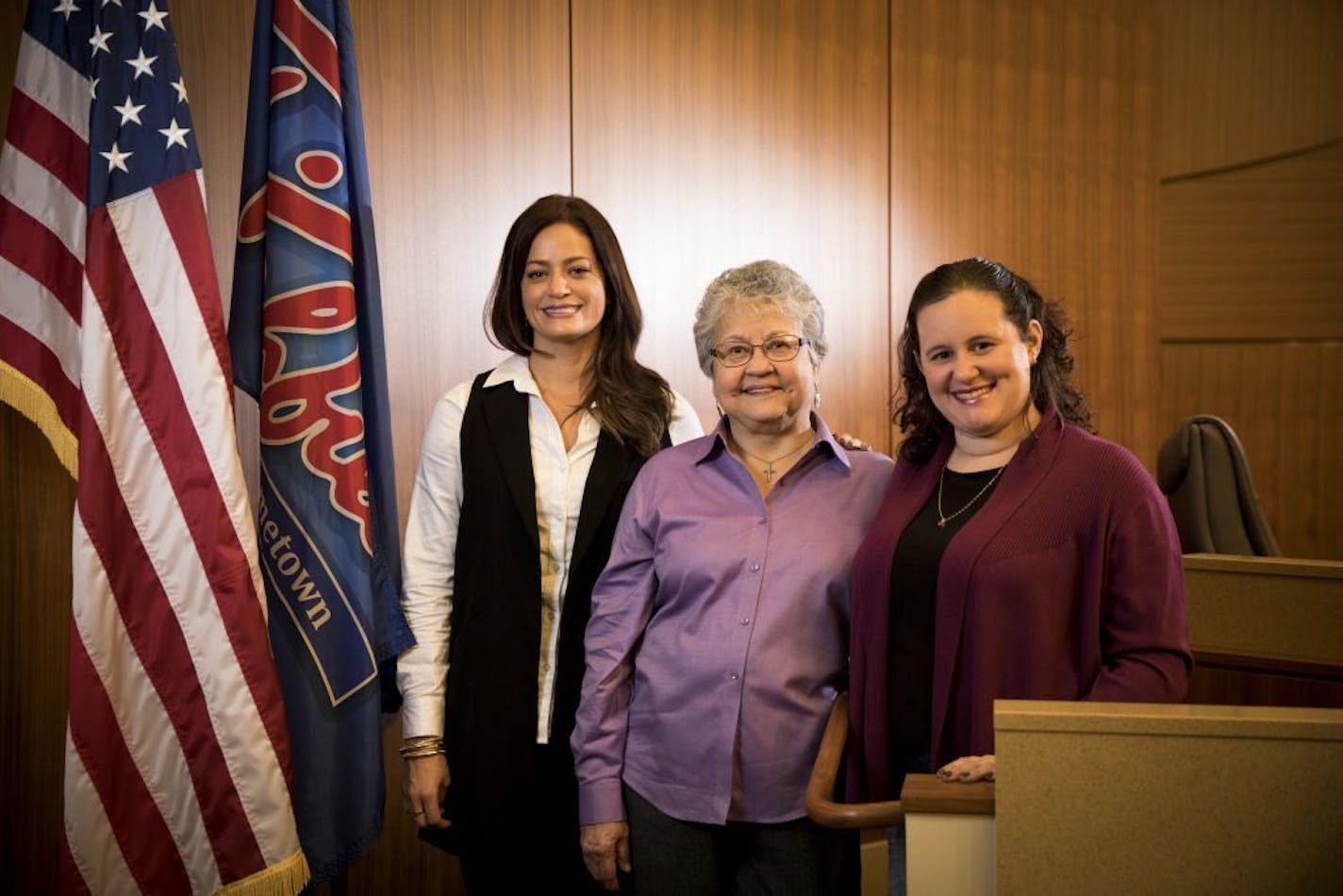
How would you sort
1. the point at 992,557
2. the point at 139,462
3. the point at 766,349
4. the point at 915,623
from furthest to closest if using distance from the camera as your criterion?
the point at 139,462, the point at 766,349, the point at 915,623, the point at 992,557

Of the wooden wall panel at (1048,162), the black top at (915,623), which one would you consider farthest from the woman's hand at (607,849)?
the wooden wall panel at (1048,162)

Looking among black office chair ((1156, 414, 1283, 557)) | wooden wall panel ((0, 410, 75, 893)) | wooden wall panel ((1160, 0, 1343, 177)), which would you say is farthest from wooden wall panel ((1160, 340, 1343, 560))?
wooden wall panel ((0, 410, 75, 893))

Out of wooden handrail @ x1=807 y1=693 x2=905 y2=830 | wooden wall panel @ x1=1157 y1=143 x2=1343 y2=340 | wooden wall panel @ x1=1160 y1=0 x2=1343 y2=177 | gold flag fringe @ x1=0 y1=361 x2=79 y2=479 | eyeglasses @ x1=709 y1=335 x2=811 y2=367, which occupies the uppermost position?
wooden wall panel @ x1=1160 y1=0 x2=1343 y2=177

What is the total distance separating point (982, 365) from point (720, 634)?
0.60 meters

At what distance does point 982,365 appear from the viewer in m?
1.78

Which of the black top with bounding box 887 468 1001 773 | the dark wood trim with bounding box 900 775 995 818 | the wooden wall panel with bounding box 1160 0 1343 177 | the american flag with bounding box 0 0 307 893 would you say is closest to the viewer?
the dark wood trim with bounding box 900 775 995 818

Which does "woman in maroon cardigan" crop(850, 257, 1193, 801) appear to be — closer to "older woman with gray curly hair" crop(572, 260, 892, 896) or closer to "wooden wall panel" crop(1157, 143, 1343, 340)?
"older woman with gray curly hair" crop(572, 260, 892, 896)

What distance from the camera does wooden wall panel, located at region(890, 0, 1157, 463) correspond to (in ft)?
13.6

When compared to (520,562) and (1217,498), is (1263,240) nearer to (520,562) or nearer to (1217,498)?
(1217,498)

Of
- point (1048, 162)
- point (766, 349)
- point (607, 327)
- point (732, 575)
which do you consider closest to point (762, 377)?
point (766, 349)

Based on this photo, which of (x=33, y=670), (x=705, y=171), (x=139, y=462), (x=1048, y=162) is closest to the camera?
(x=139, y=462)

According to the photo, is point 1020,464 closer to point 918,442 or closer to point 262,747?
point 918,442

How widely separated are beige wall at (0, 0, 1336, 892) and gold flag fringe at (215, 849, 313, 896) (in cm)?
100

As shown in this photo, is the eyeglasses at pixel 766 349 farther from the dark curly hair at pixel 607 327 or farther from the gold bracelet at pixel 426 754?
the gold bracelet at pixel 426 754
